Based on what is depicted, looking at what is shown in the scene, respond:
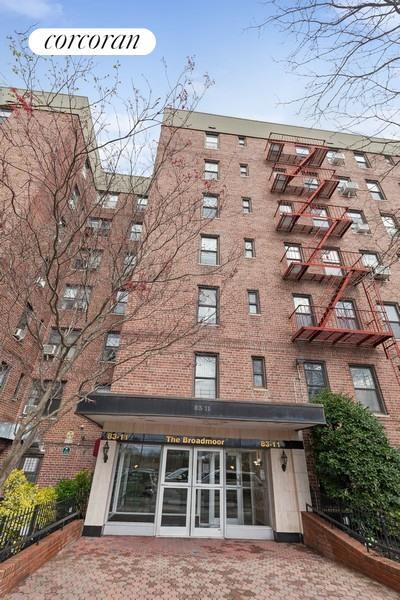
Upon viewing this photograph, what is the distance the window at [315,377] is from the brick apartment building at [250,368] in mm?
47

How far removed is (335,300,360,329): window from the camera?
12.4m

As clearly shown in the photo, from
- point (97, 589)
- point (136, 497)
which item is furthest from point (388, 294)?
point (97, 589)

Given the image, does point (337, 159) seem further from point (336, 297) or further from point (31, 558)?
point (31, 558)

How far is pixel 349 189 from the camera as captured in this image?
1662 cm

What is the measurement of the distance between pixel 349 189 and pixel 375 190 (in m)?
2.45

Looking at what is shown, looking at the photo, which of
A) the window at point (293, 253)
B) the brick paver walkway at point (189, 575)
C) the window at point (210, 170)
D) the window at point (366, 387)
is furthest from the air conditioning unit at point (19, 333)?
the window at point (366, 387)

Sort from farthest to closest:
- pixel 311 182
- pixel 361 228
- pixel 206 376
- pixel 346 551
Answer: pixel 311 182 → pixel 361 228 → pixel 206 376 → pixel 346 551

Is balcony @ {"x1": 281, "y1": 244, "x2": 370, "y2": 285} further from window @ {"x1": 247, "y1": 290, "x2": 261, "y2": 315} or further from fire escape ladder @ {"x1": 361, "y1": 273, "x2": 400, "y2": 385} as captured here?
window @ {"x1": 247, "y1": 290, "x2": 261, "y2": 315}

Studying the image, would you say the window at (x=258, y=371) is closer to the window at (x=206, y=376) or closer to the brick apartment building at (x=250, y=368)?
the brick apartment building at (x=250, y=368)

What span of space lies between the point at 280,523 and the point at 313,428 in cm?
300

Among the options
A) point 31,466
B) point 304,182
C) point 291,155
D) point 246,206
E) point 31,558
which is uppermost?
point 291,155

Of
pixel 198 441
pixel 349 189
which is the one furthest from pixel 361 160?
pixel 198 441

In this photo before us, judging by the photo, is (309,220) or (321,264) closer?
(321,264)

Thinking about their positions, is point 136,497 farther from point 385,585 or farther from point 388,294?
point 388,294
